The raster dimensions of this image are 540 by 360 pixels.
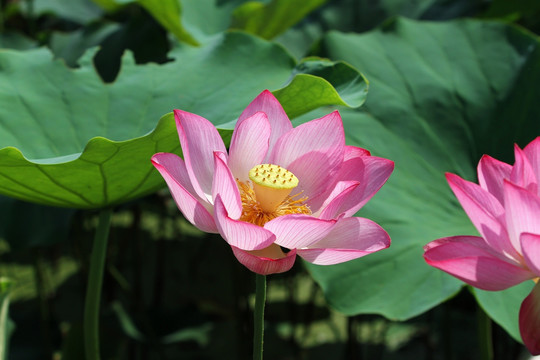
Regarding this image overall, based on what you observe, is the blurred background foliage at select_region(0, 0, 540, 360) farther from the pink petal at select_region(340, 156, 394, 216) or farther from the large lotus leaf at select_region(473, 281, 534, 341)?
the pink petal at select_region(340, 156, 394, 216)

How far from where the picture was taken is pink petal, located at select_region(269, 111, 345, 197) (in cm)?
57

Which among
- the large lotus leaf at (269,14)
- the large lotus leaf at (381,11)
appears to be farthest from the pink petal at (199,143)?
the large lotus leaf at (381,11)

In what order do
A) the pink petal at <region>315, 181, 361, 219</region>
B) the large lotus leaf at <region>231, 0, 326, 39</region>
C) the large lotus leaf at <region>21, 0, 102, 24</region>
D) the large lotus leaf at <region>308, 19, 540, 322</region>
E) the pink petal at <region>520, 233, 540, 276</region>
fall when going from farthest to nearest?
the large lotus leaf at <region>21, 0, 102, 24</region> → the large lotus leaf at <region>231, 0, 326, 39</region> → the large lotus leaf at <region>308, 19, 540, 322</region> → the pink petal at <region>315, 181, 361, 219</region> → the pink petal at <region>520, 233, 540, 276</region>

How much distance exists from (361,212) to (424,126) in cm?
29

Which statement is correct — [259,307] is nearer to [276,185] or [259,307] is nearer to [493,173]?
[276,185]

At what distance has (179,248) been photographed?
2.46 meters

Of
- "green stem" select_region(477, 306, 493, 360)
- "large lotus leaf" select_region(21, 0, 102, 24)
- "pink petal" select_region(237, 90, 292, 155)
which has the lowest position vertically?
"green stem" select_region(477, 306, 493, 360)

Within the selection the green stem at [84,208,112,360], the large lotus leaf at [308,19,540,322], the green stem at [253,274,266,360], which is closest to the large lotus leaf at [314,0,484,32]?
the large lotus leaf at [308,19,540,322]

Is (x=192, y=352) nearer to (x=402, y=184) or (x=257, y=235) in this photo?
(x=402, y=184)

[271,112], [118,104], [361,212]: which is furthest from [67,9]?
[271,112]

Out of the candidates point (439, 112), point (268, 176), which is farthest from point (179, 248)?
point (268, 176)

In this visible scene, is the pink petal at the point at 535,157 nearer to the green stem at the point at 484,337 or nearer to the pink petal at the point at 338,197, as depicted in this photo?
the pink petal at the point at 338,197

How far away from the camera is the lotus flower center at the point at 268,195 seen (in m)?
0.54

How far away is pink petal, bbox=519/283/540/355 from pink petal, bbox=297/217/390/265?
11 centimetres
